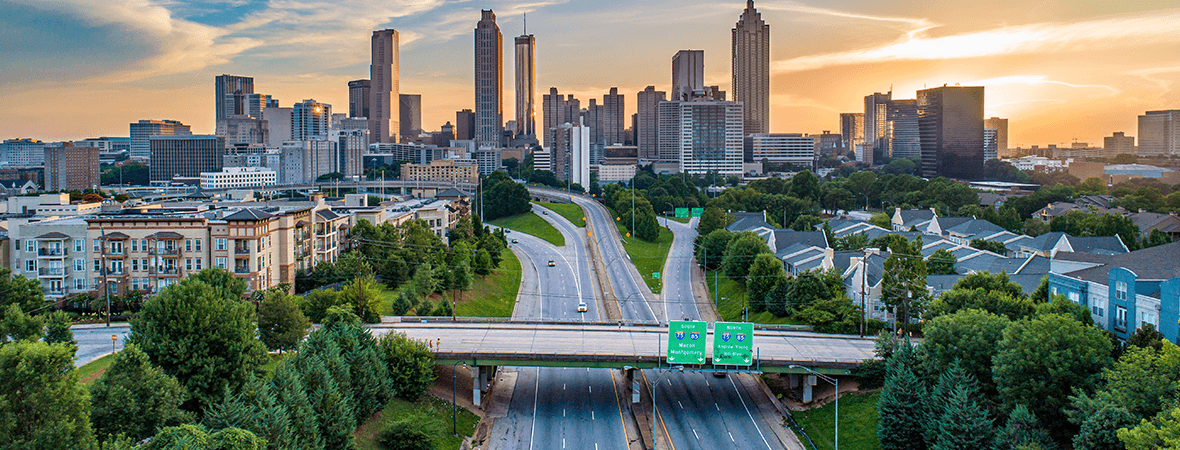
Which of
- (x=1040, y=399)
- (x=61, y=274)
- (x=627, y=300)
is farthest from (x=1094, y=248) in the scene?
(x=61, y=274)

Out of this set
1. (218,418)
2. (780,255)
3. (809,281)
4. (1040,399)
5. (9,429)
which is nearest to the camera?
(9,429)

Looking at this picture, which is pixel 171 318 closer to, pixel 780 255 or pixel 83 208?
pixel 780 255

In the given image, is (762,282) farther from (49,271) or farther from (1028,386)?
(49,271)

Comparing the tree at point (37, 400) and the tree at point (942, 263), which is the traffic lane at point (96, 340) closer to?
the tree at point (37, 400)

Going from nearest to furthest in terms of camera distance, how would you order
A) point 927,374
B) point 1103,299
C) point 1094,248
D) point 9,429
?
point 9,429, point 927,374, point 1103,299, point 1094,248

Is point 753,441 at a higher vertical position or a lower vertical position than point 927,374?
lower

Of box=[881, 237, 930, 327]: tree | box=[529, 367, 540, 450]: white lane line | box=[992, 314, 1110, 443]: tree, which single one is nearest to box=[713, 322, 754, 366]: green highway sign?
box=[529, 367, 540, 450]: white lane line

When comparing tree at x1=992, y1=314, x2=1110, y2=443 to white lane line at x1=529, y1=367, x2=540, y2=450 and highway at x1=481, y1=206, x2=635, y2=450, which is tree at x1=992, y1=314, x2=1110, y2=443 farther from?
white lane line at x1=529, y1=367, x2=540, y2=450
